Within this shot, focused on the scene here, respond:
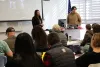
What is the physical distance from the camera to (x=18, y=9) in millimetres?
8469

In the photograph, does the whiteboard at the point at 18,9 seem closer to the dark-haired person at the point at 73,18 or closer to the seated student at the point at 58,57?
the dark-haired person at the point at 73,18

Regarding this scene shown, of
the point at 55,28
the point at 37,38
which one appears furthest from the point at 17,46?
the point at 55,28

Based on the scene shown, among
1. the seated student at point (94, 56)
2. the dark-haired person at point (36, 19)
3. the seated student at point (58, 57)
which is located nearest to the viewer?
the seated student at point (94, 56)

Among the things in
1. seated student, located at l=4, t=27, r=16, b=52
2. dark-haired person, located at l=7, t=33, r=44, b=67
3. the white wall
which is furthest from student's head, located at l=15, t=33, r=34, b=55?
the white wall

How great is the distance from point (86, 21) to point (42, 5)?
219 centimetres

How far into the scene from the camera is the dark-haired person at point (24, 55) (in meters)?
2.82

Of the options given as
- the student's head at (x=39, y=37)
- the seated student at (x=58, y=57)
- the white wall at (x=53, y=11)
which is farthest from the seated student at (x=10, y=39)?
the white wall at (x=53, y=11)

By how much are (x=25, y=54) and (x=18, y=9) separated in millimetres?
5801

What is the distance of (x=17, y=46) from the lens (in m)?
2.91

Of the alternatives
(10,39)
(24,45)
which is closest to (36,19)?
(10,39)

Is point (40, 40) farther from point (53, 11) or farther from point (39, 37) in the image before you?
point (53, 11)

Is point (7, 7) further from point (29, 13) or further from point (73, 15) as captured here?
point (73, 15)

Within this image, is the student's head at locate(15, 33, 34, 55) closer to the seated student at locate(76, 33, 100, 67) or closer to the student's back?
the student's back

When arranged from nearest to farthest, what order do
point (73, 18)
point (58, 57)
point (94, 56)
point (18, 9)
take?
point (94, 56) → point (58, 57) → point (18, 9) → point (73, 18)
